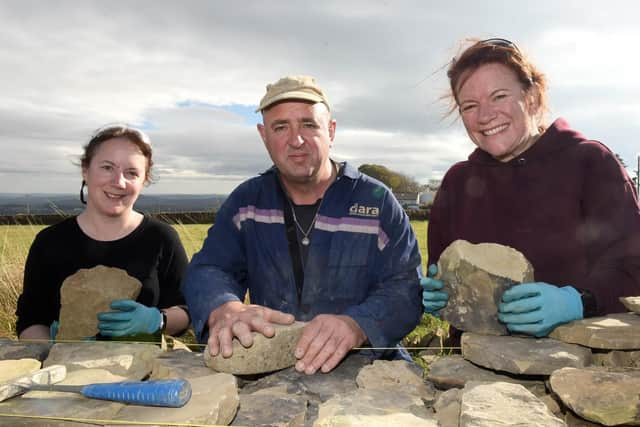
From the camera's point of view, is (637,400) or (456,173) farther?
(456,173)

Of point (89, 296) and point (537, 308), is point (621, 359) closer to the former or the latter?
point (537, 308)

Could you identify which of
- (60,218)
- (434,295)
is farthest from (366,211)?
(60,218)

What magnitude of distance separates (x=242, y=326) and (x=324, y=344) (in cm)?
39

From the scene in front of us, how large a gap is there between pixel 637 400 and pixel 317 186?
84.7 inches

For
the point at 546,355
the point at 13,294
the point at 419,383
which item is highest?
the point at 546,355

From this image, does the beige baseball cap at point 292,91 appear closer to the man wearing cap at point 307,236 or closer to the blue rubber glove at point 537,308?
the man wearing cap at point 307,236

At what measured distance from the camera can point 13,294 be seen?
6.25 m

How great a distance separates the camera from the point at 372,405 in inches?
71.9

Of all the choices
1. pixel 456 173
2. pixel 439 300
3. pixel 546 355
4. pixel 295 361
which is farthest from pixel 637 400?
pixel 456 173

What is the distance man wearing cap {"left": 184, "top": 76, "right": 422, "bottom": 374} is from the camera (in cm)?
310

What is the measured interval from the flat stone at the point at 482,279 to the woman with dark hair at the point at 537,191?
0.07m

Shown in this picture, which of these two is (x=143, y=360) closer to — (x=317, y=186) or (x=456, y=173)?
(x=317, y=186)

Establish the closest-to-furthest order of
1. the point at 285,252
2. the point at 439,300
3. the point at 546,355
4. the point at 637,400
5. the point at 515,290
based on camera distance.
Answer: the point at 637,400, the point at 546,355, the point at 515,290, the point at 439,300, the point at 285,252

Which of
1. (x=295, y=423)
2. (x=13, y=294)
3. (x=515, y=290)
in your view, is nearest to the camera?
(x=295, y=423)
